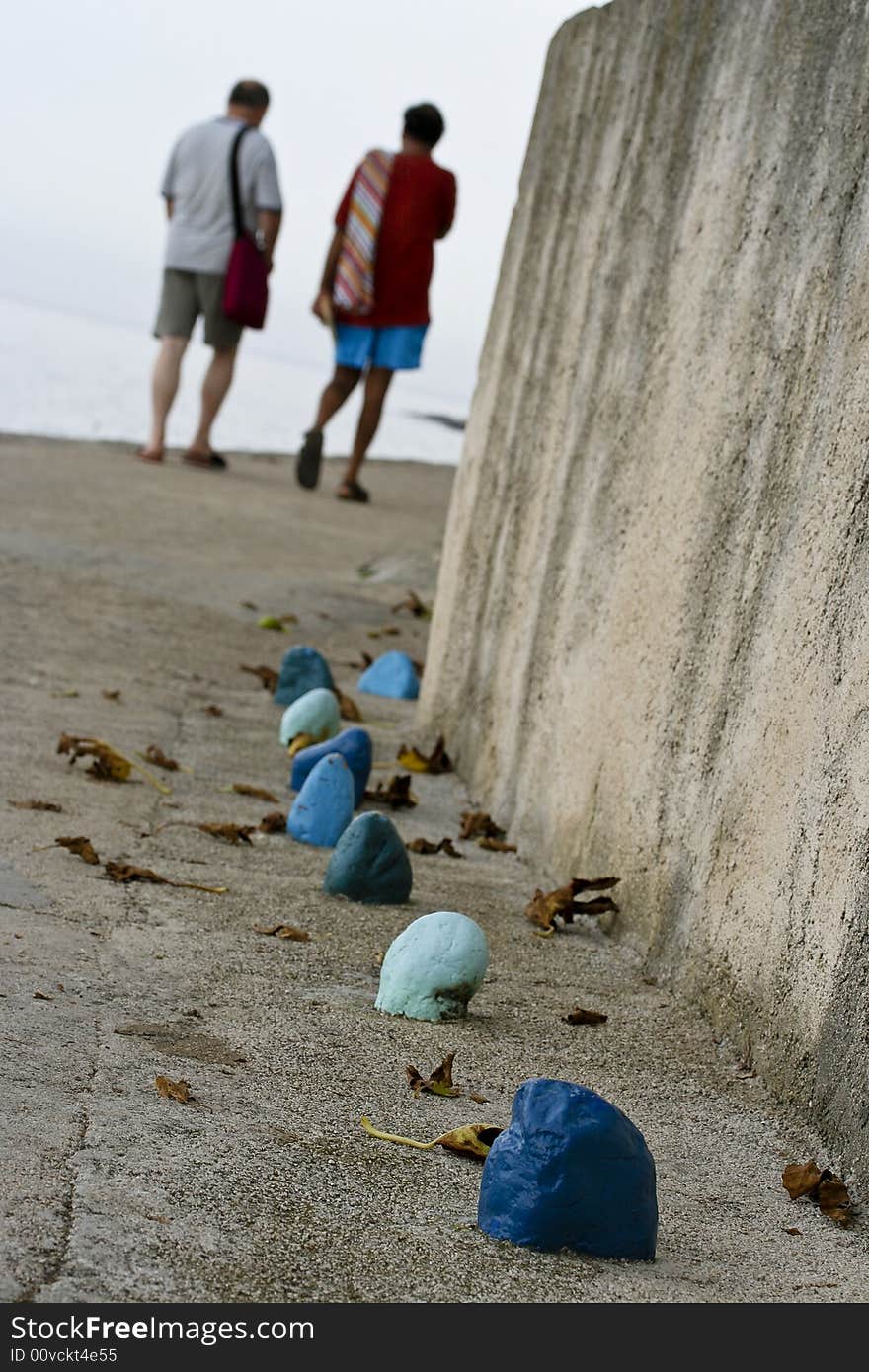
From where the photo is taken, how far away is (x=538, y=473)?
3781 mm

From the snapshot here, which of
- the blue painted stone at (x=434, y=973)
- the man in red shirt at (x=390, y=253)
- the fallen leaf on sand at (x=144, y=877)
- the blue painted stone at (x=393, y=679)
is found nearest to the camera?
the blue painted stone at (x=434, y=973)

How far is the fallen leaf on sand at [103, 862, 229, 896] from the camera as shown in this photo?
2764 millimetres

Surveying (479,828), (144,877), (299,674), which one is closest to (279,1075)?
(144,877)

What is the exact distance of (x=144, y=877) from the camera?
278 centimetres

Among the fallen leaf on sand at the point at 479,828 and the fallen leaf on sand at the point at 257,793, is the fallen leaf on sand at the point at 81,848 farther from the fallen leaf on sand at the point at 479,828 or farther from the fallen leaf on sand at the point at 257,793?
the fallen leaf on sand at the point at 479,828

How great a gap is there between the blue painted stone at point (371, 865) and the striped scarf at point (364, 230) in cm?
590

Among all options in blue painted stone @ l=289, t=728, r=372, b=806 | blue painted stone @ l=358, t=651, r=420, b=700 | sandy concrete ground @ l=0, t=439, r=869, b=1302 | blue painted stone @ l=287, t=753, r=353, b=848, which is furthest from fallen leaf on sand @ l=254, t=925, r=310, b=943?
blue painted stone @ l=358, t=651, r=420, b=700

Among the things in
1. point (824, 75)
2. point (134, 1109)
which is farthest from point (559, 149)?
point (134, 1109)

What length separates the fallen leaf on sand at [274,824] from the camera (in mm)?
3324

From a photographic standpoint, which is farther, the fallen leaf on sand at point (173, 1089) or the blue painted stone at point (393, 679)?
the blue painted stone at point (393, 679)

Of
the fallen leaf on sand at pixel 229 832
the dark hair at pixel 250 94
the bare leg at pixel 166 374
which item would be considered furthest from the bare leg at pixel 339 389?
the fallen leaf on sand at pixel 229 832

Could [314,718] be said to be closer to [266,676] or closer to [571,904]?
[266,676]
